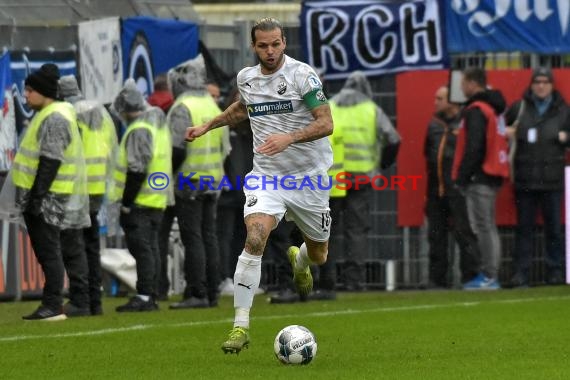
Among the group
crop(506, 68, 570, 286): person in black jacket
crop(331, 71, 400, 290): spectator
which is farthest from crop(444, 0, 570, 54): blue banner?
crop(331, 71, 400, 290): spectator

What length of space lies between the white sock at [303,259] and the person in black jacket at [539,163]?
7586 mm

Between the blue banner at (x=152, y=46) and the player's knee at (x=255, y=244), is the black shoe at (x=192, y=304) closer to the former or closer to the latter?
the blue banner at (x=152, y=46)

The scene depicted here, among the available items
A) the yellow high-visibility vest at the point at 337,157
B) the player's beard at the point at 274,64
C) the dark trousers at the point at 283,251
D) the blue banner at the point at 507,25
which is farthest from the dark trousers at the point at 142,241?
the blue banner at the point at 507,25

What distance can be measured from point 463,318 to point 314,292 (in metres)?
3.40

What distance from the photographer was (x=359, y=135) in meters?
18.5

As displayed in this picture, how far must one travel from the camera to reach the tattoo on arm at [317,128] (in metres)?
10.8

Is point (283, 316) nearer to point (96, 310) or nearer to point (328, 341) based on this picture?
point (96, 310)

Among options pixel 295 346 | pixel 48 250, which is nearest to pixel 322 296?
pixel 48 250

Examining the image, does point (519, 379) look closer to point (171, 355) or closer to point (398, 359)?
point (398, 359)

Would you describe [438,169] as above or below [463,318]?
above

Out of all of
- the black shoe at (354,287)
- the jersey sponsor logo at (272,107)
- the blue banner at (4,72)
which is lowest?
the black shoe at (354,287)

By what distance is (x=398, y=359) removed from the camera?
10688mm

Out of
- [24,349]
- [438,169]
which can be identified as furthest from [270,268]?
[24,349]

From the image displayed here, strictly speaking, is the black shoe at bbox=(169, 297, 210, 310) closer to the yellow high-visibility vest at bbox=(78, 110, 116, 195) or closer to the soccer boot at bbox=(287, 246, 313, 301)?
the yellow high-visibility vest at bbox=(78, 110, 116, 195)
